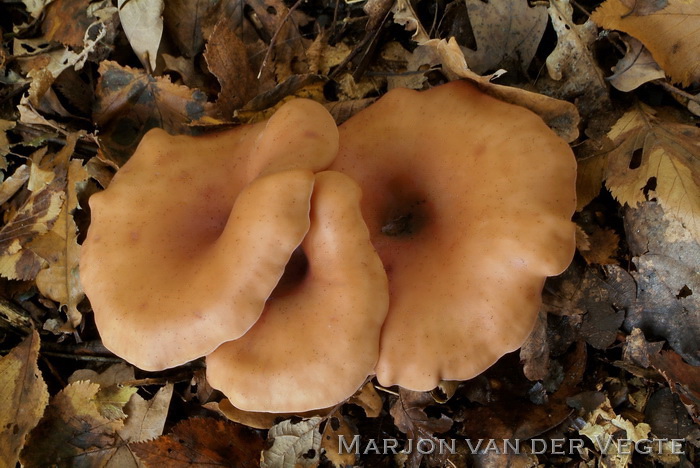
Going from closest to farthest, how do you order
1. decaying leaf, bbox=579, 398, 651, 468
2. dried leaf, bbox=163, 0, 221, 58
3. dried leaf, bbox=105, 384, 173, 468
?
decaying leaf, bbox=579, 398, 651, 468
dried leaf, bbox=105, 384, 173, 468
dried leaf, bbox=163, 0, 221, 58

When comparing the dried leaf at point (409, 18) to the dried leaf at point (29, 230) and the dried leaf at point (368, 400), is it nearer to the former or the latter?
the dried leaf at point (368, 400)

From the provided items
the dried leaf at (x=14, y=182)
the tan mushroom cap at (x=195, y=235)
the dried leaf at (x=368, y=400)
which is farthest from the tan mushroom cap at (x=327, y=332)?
the dried leaf at (x=14, y=182)

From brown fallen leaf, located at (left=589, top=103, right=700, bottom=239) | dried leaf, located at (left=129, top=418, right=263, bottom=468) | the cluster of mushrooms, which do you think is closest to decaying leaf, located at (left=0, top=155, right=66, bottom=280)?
the cluster of mushrooms

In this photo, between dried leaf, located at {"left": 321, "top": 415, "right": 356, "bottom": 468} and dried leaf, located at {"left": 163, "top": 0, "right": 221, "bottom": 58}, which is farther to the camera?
dried leaf, located at {"left": 163, "top": 0, "right": 221, "bottom": 58}

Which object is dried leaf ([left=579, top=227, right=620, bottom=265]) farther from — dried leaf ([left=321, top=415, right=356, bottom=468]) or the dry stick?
the dry stick

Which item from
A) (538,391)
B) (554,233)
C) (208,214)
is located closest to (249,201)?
(208,214)

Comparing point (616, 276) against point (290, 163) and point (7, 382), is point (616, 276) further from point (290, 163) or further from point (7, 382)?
point (7, 382)
